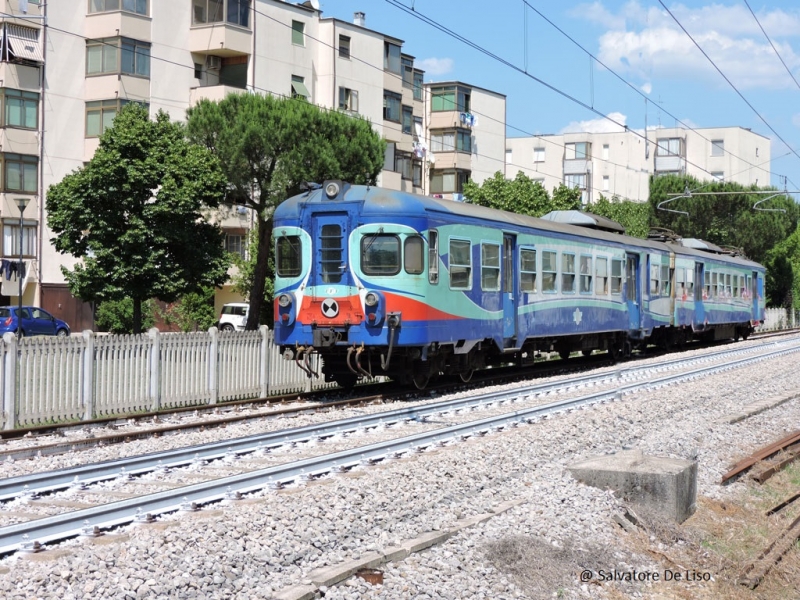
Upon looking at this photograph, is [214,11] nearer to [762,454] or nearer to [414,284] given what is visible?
[414,284]

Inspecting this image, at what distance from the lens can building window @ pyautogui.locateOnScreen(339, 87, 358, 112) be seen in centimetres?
5172

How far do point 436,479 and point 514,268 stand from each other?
1055 cm

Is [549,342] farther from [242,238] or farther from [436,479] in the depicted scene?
[242,238]

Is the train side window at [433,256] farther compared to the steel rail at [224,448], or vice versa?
the train side window at [433,256]

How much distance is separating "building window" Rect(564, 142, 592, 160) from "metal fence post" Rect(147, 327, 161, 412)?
3231 inches

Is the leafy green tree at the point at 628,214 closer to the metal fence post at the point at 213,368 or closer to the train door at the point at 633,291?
the train door at the point at 633,291

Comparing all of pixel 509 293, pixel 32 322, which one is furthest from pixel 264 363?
pixel 32 322

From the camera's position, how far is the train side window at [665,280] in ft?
100

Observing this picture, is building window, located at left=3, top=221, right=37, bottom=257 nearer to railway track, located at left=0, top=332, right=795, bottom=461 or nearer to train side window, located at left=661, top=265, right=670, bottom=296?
train side window, located at left=661, top=265, right=670, bottom=296

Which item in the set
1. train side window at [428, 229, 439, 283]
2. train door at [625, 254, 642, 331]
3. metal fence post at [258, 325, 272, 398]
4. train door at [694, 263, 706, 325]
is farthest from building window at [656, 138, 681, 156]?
train side window at [428, 229, 439, 283]

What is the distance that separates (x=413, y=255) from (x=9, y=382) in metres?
6.54

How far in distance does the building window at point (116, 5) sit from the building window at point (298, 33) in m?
8.47

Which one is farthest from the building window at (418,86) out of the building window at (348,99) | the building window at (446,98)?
Answer: the building window at (348,99)

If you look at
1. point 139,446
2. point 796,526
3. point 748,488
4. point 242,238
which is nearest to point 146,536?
point 139,446
